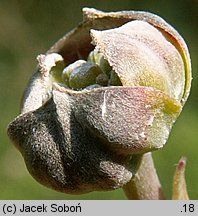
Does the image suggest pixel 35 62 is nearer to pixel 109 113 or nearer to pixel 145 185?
pixel 145 185

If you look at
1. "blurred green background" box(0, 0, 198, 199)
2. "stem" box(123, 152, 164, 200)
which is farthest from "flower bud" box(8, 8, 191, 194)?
"blurred green background" box(0, 0, 198, 199)

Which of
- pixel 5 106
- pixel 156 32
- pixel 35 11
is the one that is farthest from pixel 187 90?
pixel 35 11

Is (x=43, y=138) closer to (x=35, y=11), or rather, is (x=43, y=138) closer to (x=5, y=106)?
(x=5, y=106)

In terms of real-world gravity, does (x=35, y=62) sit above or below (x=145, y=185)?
below

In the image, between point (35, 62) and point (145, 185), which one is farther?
point (35, 62)

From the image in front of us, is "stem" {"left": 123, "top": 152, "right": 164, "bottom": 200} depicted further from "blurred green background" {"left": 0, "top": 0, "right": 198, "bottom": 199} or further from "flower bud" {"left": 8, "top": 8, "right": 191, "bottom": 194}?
"blurred green background" {"left": 0, "top": 0, "right": 198, "bottom": 199}

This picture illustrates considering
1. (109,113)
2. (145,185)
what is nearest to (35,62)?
(145,185)
